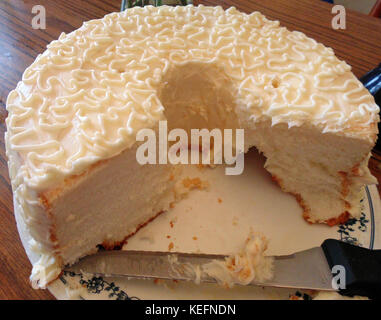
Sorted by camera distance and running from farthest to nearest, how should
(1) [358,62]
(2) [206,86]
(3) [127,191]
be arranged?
(1) [358,62] → (2) [206,86] → (3) [127,191]

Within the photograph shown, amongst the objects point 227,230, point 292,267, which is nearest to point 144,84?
point 227,230

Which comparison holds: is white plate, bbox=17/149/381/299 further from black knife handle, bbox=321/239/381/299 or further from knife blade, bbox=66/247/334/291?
black knife handle, bbox=321/239/381/299

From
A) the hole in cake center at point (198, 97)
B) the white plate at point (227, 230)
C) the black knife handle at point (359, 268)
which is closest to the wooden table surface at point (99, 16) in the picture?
the white plate at point (227, 230)

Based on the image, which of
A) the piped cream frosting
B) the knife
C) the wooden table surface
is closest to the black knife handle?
the knife

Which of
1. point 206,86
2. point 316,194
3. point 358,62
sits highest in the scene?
point 358,62
